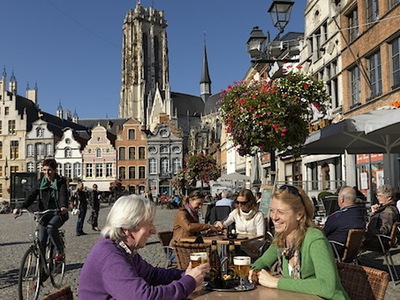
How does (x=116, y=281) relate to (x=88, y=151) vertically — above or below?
below

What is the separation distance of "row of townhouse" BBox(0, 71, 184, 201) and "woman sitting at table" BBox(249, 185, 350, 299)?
193 ft

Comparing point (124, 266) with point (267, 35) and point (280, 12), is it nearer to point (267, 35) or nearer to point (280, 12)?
point (280, 12)

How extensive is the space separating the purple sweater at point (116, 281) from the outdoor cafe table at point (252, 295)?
16 cm

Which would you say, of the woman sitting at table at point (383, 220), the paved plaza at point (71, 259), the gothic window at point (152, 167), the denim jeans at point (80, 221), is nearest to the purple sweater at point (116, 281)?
the paved plaza at point (71, 259)

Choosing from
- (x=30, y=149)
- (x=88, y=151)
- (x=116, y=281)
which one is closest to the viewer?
(x=116, y=281)

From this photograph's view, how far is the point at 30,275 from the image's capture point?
5.80 metres

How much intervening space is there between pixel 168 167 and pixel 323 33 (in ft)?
142

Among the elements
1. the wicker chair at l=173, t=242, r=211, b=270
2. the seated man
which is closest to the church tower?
the seated man

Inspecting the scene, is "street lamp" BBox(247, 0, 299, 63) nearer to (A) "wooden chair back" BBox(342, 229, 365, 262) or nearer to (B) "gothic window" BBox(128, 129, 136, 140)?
(A) "wooden chair back" BBox(342, 229, 365, 262)

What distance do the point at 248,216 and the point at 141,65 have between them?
3488 inches

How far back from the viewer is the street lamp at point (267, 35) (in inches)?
393

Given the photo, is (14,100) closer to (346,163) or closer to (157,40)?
(157,40)

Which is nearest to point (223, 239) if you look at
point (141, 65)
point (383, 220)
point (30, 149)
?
point (383, 220)

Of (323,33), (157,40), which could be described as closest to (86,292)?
(323,33)
